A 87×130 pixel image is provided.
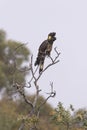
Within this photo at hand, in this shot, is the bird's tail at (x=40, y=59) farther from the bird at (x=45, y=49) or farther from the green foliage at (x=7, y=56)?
the green foliage at (x=7, y=56)

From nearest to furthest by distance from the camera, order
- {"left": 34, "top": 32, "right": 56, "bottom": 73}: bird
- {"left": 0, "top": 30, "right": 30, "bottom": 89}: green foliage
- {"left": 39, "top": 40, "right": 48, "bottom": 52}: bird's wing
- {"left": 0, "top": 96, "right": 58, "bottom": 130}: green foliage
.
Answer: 1. {"left": 0, "top": 96, "right": 58, "bottom": 130}: green foliage
2. {"left": 34, "top": 32, "right": 56, "bottom": 73}: bird
3. {"left": 39, "top": 40, "right": 48, "bottom": 52}: bird's wing
4. {"left": 0, "top": 30, "right": 30, "bottom": 89}: green foliage

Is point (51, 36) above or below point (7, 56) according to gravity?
below

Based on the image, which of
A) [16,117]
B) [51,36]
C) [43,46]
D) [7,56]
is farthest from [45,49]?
[7,56]

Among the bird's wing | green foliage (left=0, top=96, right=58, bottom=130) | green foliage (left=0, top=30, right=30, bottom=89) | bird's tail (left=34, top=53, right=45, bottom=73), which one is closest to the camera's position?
green foliage (left=0, top=96, right=58, bottom=130)

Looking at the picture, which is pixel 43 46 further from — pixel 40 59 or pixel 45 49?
pixel 40 59

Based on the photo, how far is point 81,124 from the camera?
1180cm

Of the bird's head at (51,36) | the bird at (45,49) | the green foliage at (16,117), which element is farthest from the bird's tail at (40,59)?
the green foliage at (16,117)

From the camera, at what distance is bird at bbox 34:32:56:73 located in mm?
11308

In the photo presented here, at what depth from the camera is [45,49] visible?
37.9 feet

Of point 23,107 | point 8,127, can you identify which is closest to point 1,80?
point 23,107

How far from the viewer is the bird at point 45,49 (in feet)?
37.1

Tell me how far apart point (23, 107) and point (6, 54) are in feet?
27.1

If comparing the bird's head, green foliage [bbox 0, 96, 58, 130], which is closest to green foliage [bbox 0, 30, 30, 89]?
green foliage [bbox 0, 96, 58, 130]

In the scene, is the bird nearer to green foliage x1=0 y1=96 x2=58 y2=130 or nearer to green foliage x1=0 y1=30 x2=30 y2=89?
green foliage x1=0 y1=96 x2=58 y2=130
